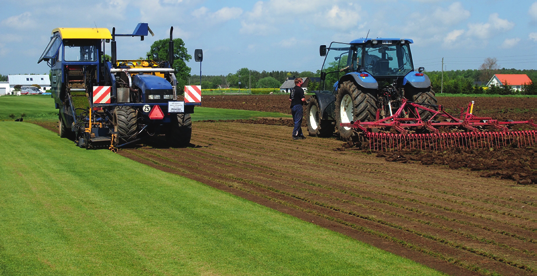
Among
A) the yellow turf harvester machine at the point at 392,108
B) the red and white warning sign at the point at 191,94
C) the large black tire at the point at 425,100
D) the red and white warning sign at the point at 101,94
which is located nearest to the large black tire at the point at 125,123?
the red and white warning sign at the point at 101,94

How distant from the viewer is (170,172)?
8.86 metres

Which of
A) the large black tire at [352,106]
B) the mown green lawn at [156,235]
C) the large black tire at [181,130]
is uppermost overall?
the large black tire at [352,106]

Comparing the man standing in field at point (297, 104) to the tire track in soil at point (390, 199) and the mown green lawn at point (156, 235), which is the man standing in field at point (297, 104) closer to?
the tire track in soil at point (390, 199)

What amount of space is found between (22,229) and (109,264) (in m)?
1.52

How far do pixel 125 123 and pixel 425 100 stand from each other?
696 cm

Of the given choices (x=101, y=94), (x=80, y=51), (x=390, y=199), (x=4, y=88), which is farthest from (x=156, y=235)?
(x=4, y=88)

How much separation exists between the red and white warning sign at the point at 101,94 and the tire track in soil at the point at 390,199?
1.46 m

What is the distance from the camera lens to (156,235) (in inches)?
201

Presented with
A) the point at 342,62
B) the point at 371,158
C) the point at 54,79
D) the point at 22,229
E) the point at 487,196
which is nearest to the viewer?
the point at 22,229

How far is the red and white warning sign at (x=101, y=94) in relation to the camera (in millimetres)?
12055

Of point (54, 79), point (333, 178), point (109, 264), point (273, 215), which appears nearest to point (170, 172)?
point (333, 178)

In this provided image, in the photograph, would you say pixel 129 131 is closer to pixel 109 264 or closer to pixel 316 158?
pixel 316 158

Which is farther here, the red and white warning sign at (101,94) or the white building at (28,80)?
the white building at (28,80)

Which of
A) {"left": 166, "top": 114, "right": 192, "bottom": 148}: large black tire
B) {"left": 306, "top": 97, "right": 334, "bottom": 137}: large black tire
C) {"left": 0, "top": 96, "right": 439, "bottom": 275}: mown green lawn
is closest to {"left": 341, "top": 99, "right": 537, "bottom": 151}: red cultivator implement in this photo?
{"left": 306, "top": 97, "right": 334, "bottom": 137}: large black tire
